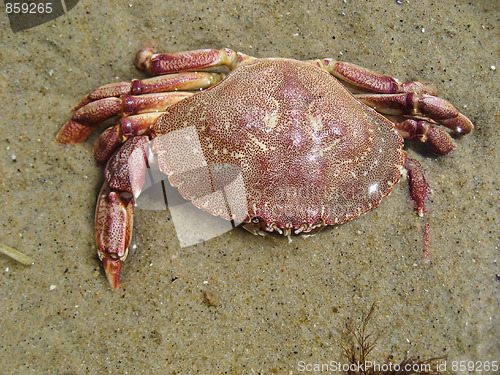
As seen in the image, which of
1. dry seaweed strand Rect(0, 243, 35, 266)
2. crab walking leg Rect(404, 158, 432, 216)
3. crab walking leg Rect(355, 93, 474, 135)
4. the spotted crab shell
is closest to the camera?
the spotted crab shell

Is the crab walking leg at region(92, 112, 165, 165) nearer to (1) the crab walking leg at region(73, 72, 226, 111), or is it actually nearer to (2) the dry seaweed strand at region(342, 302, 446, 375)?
(1) the crab walking leg at region(73, 72, 226, 111)

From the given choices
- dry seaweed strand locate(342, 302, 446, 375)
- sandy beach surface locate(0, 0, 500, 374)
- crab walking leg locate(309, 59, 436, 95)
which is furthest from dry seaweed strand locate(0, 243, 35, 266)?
crab walking leg locate(309, 59, 436, 95)

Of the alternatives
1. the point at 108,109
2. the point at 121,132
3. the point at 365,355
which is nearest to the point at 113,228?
the point at 121,132

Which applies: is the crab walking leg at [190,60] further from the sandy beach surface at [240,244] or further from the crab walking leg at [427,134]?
the crab walking leg at [427,134]

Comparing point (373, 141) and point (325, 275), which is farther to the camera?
point (325, 275)

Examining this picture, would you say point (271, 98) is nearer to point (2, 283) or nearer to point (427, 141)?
point (427, 141)

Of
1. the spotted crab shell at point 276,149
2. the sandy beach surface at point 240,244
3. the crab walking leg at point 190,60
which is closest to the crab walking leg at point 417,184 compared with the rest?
the sandy beach surface at point 240,244

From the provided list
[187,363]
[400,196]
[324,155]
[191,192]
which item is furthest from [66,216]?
[400,196]
